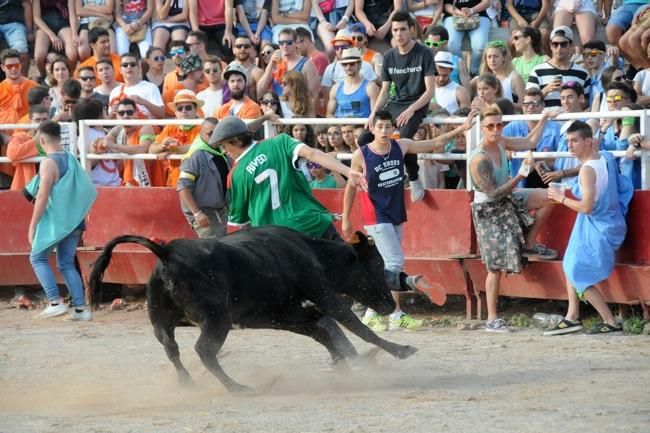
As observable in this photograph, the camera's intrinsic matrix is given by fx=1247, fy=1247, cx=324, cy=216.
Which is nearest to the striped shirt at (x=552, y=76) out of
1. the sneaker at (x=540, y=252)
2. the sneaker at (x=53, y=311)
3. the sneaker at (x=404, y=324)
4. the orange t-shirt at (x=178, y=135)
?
the sneaker at (x=540, y=252)

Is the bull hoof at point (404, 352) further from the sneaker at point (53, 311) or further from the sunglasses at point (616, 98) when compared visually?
the sneaker at point (53, 311)

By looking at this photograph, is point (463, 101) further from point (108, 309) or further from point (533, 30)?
point (108, 309)

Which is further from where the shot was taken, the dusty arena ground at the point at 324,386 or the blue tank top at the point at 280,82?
the blue tank top at the point at 280,82

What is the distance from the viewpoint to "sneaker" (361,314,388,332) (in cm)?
1052

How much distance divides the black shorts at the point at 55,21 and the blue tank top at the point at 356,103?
15.6 feet

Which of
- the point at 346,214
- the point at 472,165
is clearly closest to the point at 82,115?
the point at 346,214

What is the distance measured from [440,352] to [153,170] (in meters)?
4.54

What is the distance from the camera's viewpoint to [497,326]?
10.2 meters

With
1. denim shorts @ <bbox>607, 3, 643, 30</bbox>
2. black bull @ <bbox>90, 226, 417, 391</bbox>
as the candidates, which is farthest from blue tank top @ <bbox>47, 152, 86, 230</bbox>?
denim shorts @ <bbox>607, 3, 643, 30</bbox>

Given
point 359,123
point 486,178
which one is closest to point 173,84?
point 359,123

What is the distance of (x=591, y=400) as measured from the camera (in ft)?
23.4

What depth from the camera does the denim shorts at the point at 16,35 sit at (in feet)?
49.3

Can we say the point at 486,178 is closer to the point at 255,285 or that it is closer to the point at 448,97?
the point at 448,97

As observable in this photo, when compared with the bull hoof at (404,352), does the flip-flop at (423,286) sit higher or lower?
higher
